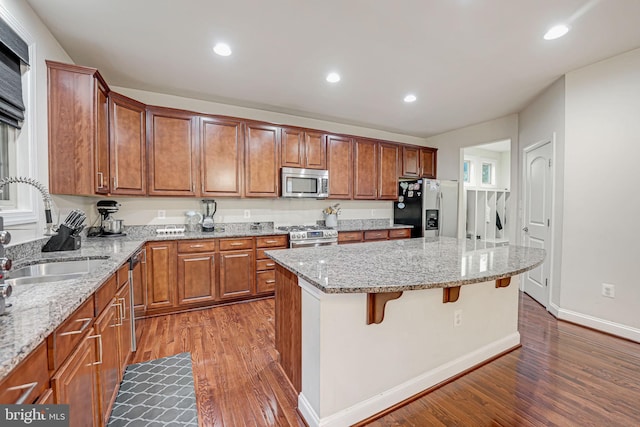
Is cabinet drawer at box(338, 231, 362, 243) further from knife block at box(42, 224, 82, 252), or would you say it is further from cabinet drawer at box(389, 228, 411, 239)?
knife block at box(42, 224, 82, 252)

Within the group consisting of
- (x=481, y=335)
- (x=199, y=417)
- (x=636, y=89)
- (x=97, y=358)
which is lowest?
(x=199, y=417)

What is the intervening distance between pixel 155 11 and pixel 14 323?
214cm

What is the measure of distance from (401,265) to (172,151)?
9.72ft

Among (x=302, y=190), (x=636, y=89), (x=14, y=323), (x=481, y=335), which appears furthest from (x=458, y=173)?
(x=14, y=323)

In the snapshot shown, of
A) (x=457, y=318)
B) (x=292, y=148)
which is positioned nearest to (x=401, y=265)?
(x=457, y=318)

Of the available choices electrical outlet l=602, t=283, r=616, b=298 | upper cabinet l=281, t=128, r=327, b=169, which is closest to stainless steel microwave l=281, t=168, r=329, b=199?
upper cabinet l=281, t=128, r=327, b=169

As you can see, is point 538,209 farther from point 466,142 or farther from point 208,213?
point 208,213

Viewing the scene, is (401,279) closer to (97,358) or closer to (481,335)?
(481,335)

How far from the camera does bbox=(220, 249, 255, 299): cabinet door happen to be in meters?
3.29

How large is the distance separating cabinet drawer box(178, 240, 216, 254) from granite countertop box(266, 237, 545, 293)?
1.52 metres

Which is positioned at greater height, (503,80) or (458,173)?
(503,80)

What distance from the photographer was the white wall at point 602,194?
251cm

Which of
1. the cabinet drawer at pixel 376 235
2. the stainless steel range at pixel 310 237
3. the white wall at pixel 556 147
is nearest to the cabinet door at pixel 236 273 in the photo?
the stainless steel range at pixel 310 237

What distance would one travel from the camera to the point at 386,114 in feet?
13.8
